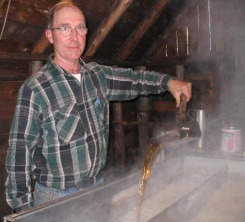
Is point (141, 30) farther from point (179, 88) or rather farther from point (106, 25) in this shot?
point (179, 88)

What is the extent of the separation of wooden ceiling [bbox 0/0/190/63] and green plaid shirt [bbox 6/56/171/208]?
1350 millimetres

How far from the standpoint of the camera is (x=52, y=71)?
2.21 meters

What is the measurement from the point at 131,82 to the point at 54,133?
2.96ft

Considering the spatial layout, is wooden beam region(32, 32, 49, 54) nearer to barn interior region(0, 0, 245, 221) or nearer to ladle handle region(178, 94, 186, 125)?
barn interior region(0, 0, 245, 221)

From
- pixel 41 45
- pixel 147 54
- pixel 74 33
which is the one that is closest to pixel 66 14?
pixel 74 33

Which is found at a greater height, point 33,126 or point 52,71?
point 52,71

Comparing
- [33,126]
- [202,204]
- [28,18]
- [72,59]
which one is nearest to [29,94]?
[33,126]

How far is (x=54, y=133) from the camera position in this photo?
209 centimetres

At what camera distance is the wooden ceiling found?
11.1ft

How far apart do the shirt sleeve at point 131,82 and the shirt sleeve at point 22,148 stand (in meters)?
0.76

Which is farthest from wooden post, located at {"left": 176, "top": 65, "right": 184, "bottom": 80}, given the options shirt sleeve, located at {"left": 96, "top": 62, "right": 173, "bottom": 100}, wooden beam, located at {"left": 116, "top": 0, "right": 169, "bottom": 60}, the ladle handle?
the ladle handle

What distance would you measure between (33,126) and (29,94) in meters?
0.21

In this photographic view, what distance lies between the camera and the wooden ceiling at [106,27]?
3.38 metres

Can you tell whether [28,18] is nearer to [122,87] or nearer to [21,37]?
[21,37]
